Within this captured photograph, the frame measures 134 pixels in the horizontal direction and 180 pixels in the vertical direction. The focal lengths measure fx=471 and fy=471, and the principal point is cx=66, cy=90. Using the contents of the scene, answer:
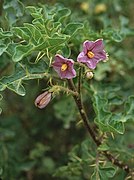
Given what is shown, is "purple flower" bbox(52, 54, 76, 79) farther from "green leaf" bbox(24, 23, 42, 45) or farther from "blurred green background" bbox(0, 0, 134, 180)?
"blurred green background" bbox(0, 0, 134, 180)

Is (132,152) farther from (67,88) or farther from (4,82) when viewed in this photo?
(4,82)

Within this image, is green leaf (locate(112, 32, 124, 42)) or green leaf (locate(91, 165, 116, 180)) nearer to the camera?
green leaf (locate(91, 165, 116, 180))

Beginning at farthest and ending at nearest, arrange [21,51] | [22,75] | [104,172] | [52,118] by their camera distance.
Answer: [52,118] → [104,172] → [22,75] → [21,51]

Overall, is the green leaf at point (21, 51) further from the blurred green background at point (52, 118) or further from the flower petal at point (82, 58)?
the blurred green background at point (52, 118)

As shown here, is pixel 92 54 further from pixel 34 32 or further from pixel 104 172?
pixel 104 172

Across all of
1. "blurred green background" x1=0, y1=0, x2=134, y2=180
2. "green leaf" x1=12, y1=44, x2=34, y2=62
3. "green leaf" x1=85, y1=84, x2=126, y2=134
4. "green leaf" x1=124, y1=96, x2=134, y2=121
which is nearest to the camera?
Answer: "green leaf" x1=12, y1=44, x2=34, y2=62

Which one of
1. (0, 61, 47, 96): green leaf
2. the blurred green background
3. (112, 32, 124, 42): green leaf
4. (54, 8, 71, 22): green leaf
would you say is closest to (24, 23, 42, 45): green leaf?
(0, 61, 47, 96): green leaf

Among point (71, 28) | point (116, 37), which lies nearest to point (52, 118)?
point (116, 37)
